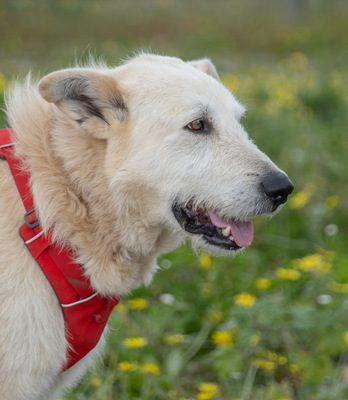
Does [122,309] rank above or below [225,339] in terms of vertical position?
above

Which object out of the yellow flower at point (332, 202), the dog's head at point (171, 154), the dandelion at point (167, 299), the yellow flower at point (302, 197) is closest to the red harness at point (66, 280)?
the dog's head at point (171, 154)

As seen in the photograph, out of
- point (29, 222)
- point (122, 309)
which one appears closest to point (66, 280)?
point (29, 222)

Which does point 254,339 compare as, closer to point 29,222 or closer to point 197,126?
point 197,126

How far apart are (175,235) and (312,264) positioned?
1.16m

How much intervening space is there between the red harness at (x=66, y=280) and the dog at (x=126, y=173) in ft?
0.11

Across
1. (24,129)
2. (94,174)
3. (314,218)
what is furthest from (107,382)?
(314,218)

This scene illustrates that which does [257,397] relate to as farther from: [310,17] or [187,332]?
[310,17]

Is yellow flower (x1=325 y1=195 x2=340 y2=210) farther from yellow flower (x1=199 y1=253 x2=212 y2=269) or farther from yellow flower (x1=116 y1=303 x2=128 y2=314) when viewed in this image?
yellow flower (x1=116 y1=303 x2=128 y2=314)

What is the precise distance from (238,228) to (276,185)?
336 millimetres

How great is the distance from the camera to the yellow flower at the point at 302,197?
487 centimetres

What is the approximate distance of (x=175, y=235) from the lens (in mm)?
3004

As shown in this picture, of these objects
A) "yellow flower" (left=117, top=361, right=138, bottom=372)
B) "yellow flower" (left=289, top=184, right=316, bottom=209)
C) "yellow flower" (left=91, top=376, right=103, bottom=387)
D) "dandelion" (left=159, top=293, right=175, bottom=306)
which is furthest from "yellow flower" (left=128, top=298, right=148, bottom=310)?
"yellow flower" (left=289, top=184, right=316, bottom=209)

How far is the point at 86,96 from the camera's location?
9.04 ft

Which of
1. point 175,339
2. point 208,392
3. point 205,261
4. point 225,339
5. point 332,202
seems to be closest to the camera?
point 208,392
